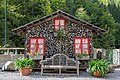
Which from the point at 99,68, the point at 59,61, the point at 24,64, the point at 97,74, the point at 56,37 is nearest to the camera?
the point at 99,68

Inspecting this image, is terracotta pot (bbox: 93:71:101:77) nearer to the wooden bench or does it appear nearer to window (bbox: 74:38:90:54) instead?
the wooden bench

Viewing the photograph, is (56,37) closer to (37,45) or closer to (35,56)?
(37,45)

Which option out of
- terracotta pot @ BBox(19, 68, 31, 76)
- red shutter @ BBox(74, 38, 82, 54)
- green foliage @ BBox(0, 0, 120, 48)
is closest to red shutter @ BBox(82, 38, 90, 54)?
red shutter @ BBox(74, 38, 82, 54)

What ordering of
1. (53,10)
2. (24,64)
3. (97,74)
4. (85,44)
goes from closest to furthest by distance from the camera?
(97,74) → (24,64) → (85,44) → (53,10)

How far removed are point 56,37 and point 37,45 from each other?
49.8 inches

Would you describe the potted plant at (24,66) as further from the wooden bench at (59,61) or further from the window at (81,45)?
the window at (81,45)

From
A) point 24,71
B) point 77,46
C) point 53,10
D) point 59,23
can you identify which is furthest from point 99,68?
point 53,10

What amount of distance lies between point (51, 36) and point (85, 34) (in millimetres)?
2097

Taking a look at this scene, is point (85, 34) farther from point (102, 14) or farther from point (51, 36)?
point (102, 14)

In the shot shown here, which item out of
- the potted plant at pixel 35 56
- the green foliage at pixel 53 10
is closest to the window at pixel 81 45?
the potted plant at pixel 35 56

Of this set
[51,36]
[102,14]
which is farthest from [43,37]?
[102,14]

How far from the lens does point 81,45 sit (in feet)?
55.3

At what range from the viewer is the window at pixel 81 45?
A: 55.0 feet

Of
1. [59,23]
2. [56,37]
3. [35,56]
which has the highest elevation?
[59,23]
